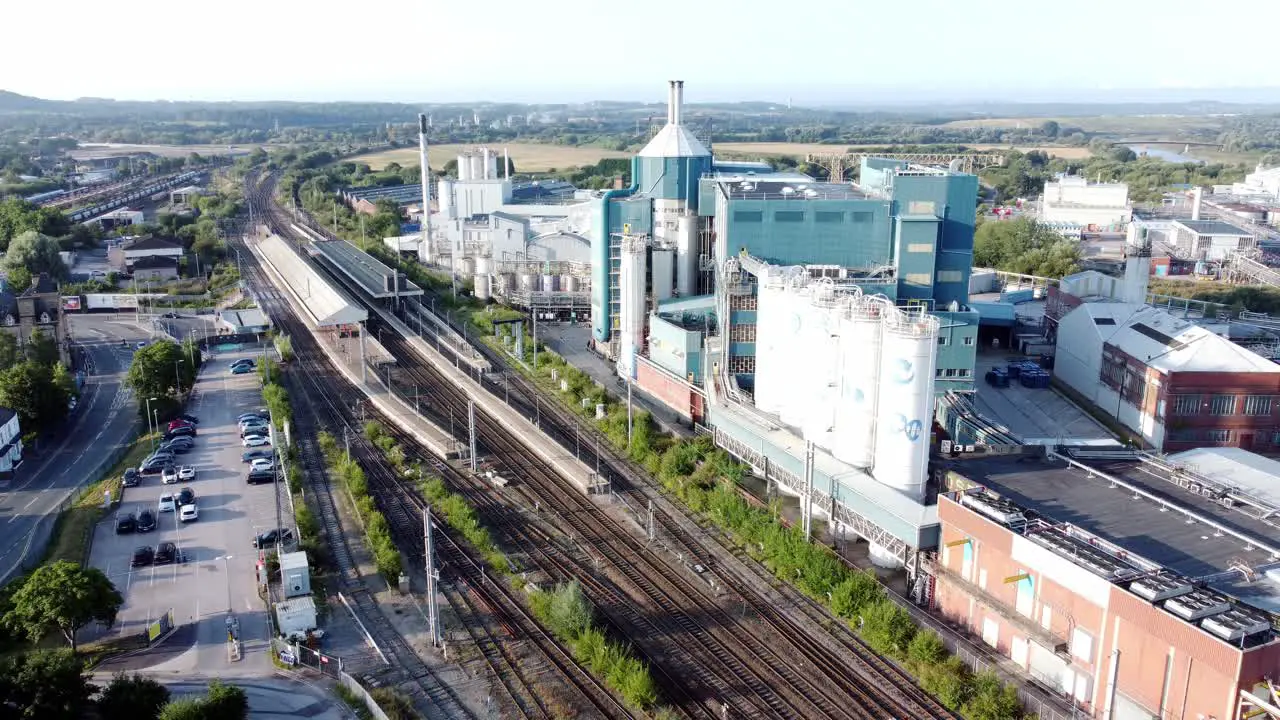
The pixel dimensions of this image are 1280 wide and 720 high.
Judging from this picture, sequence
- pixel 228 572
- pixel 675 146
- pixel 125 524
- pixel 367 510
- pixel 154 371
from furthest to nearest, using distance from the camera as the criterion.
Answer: pixel 675 146 < pixel 154 371 < pixel 367 510 < pixel 125 524 < pixel 228 572

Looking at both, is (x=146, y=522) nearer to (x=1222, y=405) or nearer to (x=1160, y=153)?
(x=1222, y=405)

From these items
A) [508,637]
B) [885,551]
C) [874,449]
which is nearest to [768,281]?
[874,449]

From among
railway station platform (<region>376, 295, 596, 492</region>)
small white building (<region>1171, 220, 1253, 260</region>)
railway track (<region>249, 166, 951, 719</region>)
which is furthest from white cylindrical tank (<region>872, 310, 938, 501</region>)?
small white building (<region>1171, 220, 1253, 260</region>)

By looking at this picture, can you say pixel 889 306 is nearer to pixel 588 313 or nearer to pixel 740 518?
pixel 740 518

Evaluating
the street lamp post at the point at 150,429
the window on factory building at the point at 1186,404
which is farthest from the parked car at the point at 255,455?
the window on factory building at the point at 1186,404

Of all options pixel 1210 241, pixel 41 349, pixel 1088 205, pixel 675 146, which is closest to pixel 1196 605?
pixel 675 146

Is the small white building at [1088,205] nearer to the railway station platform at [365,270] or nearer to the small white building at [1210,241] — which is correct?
the small white building at [1210,241]
